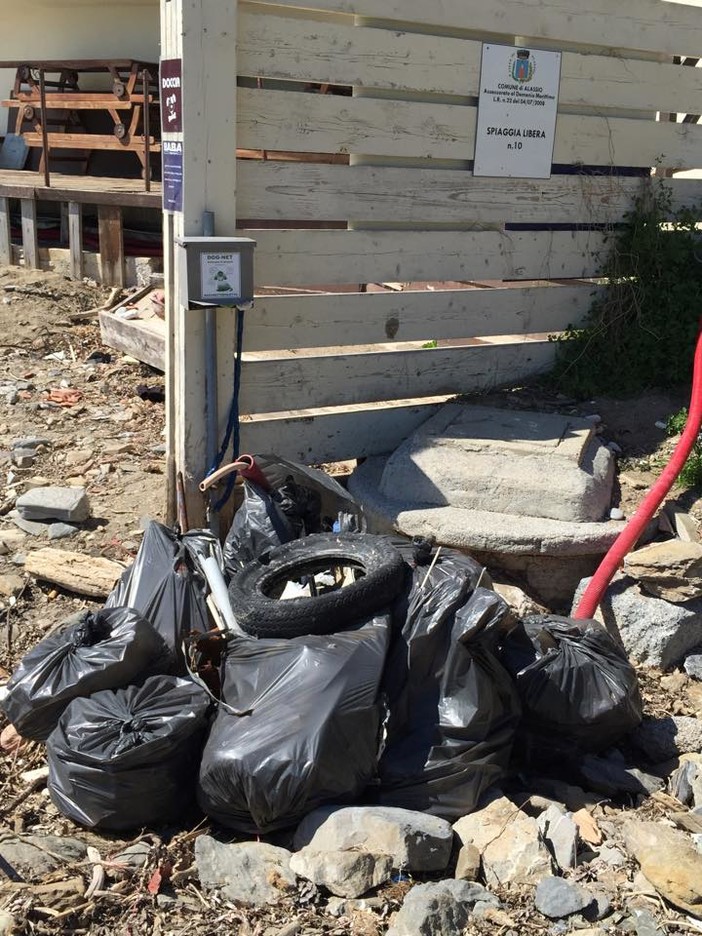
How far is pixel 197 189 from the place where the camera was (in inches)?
166

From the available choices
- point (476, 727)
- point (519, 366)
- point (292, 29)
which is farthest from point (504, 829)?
Answer: point (292, 29)

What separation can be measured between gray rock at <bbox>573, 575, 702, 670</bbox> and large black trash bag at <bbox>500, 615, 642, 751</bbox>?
0.55 metres

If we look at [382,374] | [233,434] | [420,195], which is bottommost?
[233,434]

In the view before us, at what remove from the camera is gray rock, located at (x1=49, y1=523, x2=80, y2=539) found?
15.8 feet

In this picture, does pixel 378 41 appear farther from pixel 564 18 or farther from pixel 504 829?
pixel 504 829

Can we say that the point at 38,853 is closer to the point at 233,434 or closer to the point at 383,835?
the point at 383,835

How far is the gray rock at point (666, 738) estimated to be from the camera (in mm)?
3824

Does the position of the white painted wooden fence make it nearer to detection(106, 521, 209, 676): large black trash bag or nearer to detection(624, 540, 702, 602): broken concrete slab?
detection(106, 521, 209, 676): large black trash bag

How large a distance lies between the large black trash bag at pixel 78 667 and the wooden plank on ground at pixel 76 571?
32.9 inches

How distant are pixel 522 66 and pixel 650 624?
9.72ft

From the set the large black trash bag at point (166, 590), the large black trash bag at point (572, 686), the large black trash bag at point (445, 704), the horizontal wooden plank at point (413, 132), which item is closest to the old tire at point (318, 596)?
A: the large black trash bag at point (445, 704)

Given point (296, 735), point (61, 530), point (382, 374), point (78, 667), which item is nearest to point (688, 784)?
point (296, 735)

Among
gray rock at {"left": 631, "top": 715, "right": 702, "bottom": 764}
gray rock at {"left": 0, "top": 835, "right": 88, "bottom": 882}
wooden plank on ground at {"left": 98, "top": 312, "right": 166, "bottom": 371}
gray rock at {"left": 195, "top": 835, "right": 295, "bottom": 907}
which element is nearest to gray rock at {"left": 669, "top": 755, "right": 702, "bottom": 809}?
gray rock at {"left": 631, "top": 715, "right": 702, "bottom": 764}

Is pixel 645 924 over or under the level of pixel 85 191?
under
